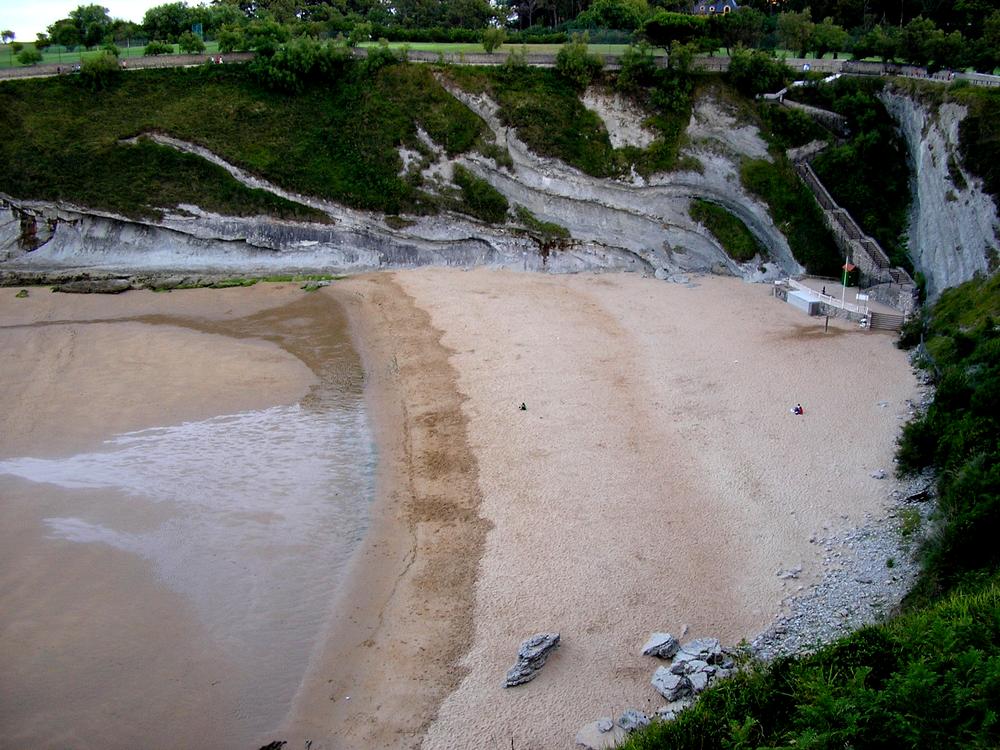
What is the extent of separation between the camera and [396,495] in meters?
21.8

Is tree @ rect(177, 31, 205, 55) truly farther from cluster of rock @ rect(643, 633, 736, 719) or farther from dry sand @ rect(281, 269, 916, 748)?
cluster of rock @ rect(643, 633, 736, 719)

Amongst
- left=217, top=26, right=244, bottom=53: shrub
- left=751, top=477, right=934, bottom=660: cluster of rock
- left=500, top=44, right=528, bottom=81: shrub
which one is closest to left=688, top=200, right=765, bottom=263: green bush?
left=500, top=44, right=528, bottom=81: shrub

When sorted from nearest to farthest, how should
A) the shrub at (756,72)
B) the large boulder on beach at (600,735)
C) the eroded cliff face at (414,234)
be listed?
the large boulder on beach at (600,735), the eroded cliff face at (414,234), the shrub at (756,72)

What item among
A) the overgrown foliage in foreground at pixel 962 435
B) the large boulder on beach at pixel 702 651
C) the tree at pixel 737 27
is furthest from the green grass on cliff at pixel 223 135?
the large boulder on beach at pixel 702 651

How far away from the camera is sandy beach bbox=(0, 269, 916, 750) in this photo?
15.7 metres

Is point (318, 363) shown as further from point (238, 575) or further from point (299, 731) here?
point (299, 731)

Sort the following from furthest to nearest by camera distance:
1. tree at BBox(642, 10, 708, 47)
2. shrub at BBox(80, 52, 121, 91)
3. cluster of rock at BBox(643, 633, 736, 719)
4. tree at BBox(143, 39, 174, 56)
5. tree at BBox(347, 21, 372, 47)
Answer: tree at BBox(143, 39, 174, 56) → tree at BBox(347, 21, 372, 47) → tree at BBox(642, 10, 708, 47) → shrub at BBox(80, 52, 121, 91) → cluster of rock at BBox(643, 633, 736, 719)

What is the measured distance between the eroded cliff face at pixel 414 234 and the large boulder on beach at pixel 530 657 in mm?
26563

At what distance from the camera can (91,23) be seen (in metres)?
53.6

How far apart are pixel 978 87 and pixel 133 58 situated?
43.0 m

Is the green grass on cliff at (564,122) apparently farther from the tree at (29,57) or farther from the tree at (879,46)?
the tree at (29,57)

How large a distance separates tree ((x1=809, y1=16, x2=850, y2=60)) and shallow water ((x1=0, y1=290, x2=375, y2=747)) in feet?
122

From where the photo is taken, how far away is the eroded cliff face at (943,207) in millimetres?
30141

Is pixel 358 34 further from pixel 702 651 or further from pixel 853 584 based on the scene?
pixel 702 651
